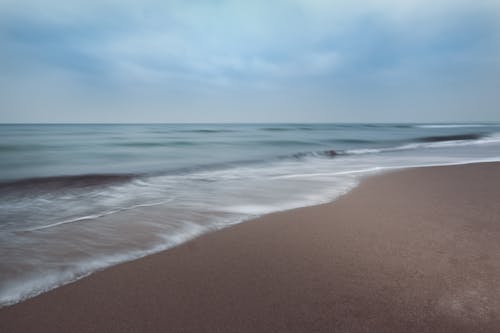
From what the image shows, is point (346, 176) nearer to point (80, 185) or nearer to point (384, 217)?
point (384, 217)

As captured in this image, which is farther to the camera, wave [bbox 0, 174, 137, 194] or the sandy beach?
wave [bbox 0, 174, 137, 194]

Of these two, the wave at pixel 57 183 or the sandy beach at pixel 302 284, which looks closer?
the sandy beach at pixel 302 284

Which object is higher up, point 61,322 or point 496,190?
point 496,190

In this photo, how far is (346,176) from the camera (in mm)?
7004

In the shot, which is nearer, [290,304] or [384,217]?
[290,304]

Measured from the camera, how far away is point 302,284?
2121mm

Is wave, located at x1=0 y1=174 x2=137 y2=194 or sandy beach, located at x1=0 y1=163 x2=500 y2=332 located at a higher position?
sandy beach, located at x1=0 y1=163 x2=500 y2=332

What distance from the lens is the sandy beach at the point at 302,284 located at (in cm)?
172

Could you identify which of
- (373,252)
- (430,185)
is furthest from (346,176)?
(373,252)

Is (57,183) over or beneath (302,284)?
beneath

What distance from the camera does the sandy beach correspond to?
1.72 m

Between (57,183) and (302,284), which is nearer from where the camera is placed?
(302,284)

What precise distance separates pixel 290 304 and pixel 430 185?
4.72 metres

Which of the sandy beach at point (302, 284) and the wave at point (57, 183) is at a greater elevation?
the sandy beach at point (302, 284)
